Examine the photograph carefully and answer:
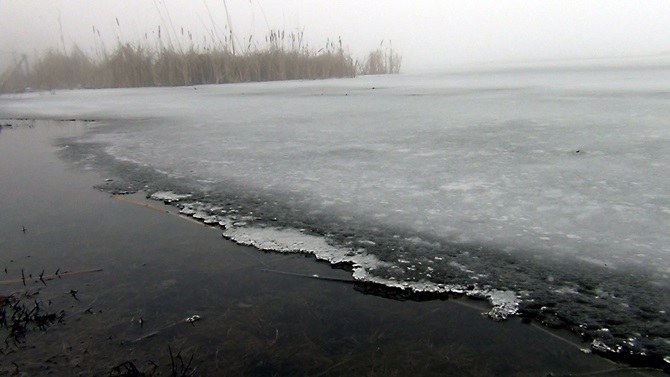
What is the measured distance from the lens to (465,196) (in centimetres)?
199

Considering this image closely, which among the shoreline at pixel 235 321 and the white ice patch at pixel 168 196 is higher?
the white ice patch at pixel 168 196

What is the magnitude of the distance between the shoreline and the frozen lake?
0.10 meters

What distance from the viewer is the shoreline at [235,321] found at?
38.1 inches

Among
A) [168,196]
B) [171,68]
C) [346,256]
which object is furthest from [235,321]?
[171,68]

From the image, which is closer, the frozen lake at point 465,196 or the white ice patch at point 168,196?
the frozen lake at point 465,196

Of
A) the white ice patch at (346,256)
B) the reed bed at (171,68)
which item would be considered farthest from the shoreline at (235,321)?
the reed bed at (171,68)

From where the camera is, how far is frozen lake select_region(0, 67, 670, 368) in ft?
4.06

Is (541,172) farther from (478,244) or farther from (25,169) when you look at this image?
(25,169)

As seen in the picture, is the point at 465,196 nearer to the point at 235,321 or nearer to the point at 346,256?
the point at 346,256

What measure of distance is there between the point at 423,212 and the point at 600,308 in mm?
789

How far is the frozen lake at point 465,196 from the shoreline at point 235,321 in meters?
0.10

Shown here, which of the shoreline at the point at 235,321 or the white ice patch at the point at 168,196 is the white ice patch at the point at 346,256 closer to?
the shoreline at the point at 235,321

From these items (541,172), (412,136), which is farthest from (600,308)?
(412,136)

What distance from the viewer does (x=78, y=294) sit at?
1266mm
